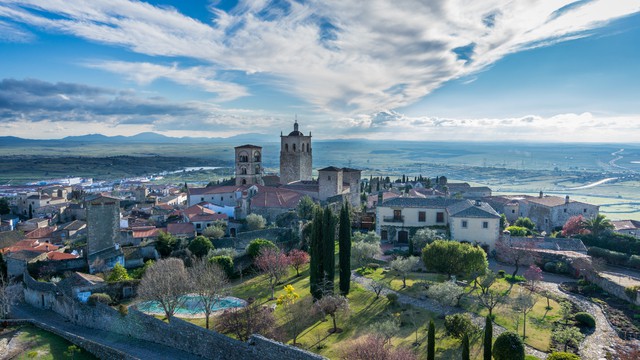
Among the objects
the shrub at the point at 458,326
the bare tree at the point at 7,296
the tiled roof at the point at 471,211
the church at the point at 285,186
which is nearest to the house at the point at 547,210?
the tiled roof at the point at 471,211

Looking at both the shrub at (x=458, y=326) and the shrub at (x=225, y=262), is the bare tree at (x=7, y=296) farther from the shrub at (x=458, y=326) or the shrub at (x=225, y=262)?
the shrub at (x=458, y=326)

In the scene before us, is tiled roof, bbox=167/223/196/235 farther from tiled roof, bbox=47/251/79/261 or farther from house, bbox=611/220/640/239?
house, bbox=611/220/640/239

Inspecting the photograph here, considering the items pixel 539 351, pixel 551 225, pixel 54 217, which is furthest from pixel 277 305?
pixel 54 217

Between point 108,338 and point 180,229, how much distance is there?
55.1 ft

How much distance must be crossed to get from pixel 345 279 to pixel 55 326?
723 inches

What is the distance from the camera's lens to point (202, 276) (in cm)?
2292

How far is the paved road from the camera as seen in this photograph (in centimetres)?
1992

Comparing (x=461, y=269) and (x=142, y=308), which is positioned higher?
(x=461, y=269)

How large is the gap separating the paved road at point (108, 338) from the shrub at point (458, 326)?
38.4ft

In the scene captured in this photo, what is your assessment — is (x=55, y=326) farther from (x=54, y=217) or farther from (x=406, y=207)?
(x=54, y=217)

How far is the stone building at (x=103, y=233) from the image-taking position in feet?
106

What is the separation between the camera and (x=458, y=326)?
18.9 meters

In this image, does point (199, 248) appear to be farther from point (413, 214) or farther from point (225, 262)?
point (413, 214)

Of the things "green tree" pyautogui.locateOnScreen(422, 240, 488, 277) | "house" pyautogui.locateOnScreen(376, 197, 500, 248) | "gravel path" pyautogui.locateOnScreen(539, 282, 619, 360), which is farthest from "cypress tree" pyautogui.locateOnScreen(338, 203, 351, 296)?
"house" pyautogui.locateOnScreen(376, 197, 500, 248)
